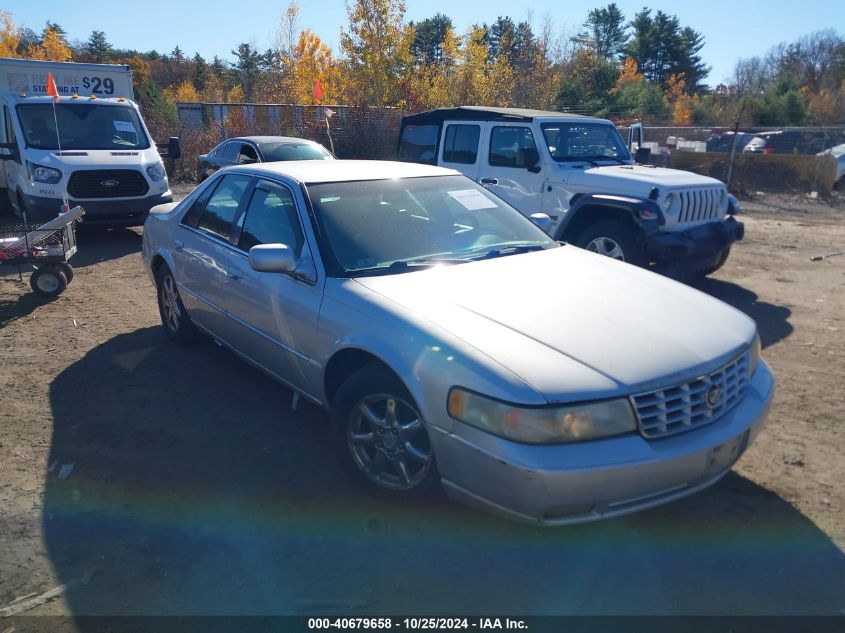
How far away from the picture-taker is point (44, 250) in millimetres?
6938

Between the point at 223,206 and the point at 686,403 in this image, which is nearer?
the point at 686,403

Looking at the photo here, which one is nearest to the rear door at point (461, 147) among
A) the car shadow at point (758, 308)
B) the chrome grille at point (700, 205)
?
the chrome grille at point (700, 205)

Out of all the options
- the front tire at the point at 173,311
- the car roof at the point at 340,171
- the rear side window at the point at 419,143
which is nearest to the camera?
the car roof at the point at 340,171

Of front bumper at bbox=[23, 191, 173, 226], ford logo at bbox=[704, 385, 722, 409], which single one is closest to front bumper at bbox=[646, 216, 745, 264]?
ford logo at bbox=[704, 385, 722, 409]

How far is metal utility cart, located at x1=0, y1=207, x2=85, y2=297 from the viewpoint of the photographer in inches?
266

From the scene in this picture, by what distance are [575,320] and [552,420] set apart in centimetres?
69

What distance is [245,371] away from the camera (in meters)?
5.20

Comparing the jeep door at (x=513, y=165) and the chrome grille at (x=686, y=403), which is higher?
the jeep door at (x=513, y=165)

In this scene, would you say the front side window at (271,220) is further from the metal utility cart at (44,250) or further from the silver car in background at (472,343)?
the metal utility cart at (44,250)

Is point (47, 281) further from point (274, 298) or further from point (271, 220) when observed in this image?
point (274, 298)

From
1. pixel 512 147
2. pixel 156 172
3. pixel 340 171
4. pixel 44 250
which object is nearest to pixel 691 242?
pixel 512 147

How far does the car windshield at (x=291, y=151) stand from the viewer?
39.6 ft

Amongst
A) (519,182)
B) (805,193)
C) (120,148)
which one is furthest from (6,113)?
(805,193)

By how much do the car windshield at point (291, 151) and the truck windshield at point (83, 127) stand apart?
1987 millimetres
